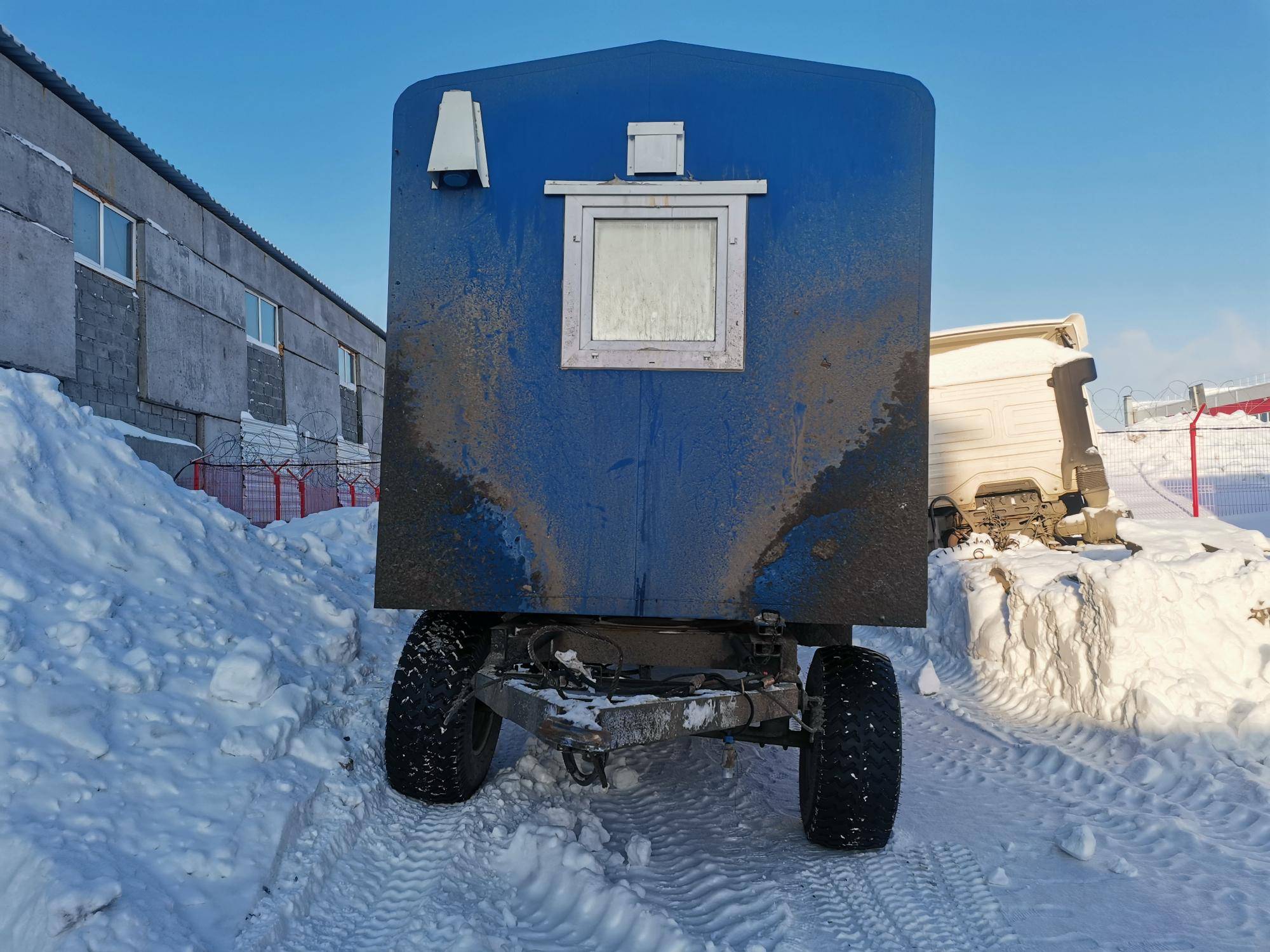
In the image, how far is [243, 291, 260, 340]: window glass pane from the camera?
17161 mm

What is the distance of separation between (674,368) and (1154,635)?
4.06 m

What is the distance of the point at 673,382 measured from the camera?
3.29m

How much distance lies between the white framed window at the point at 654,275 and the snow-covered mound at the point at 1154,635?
372cm

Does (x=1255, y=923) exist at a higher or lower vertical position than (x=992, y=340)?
lower

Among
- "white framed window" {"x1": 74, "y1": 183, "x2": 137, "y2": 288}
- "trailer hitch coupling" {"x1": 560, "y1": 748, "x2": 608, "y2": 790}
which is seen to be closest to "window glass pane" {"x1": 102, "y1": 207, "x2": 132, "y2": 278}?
"white framed window" {"x1": 74, "y1": 183, "x2": 137, "y2": 288}

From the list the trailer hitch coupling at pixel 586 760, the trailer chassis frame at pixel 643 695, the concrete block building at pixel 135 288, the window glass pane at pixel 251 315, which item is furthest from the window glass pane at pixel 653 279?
the window glass pane at pixel 251 315

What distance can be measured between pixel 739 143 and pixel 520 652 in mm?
2485

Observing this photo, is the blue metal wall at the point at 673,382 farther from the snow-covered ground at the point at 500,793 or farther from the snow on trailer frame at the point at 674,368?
the snow-covered ground at the point at 500,793

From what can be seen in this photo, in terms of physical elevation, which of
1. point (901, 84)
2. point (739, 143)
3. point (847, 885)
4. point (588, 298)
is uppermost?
point (901, 84)

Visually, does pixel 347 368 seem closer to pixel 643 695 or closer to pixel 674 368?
pixel 674 368

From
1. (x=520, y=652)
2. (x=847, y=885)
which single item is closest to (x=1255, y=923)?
(x=847, y=885)

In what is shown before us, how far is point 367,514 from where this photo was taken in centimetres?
1017

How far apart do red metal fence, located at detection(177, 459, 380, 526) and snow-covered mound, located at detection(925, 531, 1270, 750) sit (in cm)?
1129

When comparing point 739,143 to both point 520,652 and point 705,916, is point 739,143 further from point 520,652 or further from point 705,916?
point 705,916
